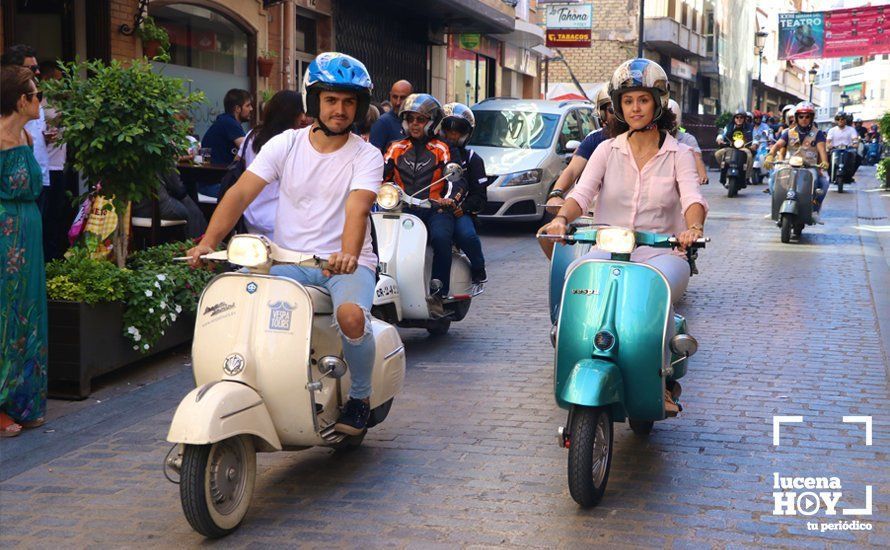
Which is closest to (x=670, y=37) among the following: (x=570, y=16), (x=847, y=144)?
(x=570, y=16)

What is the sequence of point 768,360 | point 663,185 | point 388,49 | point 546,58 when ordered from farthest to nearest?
point 546,58 < point 388,49 < point 768,360 < point 663,185

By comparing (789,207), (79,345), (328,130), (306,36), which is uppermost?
(306,36)

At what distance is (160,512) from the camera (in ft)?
15.0

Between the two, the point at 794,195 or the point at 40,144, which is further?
the point at 794,195

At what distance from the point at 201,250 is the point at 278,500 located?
3.57 ft

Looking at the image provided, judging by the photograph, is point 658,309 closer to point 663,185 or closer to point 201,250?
point 663,185

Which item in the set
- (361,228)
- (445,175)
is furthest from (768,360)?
(361,228)

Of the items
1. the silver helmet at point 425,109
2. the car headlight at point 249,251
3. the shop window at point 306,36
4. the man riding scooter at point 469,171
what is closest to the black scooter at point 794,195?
the man riding scooter at point 469,171

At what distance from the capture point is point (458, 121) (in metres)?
8.42

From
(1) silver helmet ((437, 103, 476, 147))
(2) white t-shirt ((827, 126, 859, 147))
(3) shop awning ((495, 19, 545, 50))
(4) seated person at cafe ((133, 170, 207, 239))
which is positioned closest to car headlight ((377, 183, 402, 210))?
(1) silver helmet ((437, 103, 476, 147))

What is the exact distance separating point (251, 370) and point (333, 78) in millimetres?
1265

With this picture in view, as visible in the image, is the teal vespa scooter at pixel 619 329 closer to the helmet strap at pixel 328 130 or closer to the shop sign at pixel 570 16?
the helmet strap at pixel 328 130

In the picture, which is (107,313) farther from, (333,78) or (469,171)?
(469,171)

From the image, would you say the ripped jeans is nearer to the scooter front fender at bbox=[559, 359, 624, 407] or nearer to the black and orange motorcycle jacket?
the scooter front fender at bbox=[559, 359, 624, 407]
